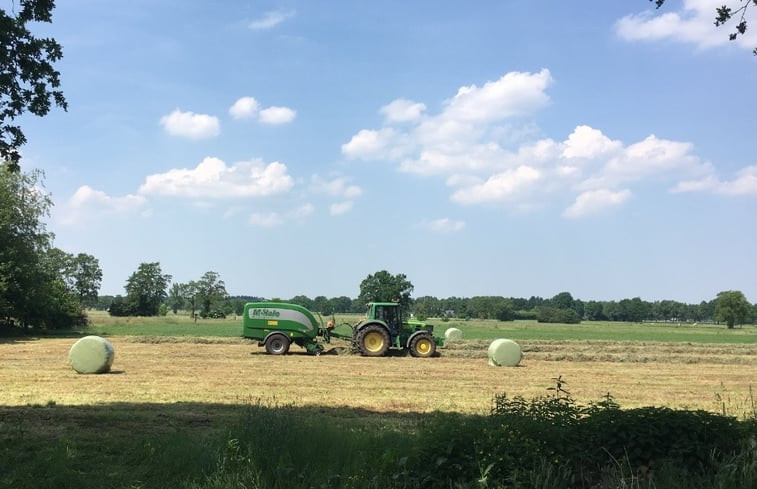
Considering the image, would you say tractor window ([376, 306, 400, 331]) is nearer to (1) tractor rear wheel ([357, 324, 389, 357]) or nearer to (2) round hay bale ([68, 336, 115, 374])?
(1) tractor rear wheel ([357, 324, 389, 357])

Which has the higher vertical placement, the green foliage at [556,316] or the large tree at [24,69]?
the large tree at [24,69]

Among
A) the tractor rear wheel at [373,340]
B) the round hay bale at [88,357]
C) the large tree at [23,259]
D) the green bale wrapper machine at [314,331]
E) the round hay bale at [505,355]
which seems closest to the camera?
the round hay bale at [88,357]

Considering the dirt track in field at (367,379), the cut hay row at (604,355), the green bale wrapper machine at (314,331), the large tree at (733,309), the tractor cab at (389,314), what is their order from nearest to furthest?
the dirt track in field at (367,379) < the green bale wrapper machine at (314,331) < the tractor cab at (389,314) < the cut hay row at (604,355) < the large tree at (733,309)

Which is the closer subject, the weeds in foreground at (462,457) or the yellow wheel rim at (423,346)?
the weeds in foreground at (462,457)

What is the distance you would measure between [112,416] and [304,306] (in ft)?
48.0

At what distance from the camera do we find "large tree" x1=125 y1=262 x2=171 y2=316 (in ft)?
374

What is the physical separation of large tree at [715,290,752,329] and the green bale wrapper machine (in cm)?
10834

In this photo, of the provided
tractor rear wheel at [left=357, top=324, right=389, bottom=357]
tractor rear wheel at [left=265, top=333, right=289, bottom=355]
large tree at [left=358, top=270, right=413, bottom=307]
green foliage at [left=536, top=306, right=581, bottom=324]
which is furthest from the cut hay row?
green foliage at [left=536, top=306, right=581, bottom=324]

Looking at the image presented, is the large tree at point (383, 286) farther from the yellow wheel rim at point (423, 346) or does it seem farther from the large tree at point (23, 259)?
the yellow wheel rim at point (423, 346)

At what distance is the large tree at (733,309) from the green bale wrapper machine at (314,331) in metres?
108

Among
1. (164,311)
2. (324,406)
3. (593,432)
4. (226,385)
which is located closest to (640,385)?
(324,406)

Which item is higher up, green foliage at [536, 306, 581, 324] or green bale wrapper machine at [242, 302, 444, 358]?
green bale wrapper machine at [242, 302, 444, 358]

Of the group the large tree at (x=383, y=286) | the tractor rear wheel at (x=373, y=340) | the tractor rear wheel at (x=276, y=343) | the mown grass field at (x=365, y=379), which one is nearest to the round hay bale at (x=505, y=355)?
the mown grass field at (x=365, y=379)

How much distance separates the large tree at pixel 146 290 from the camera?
114081mm
